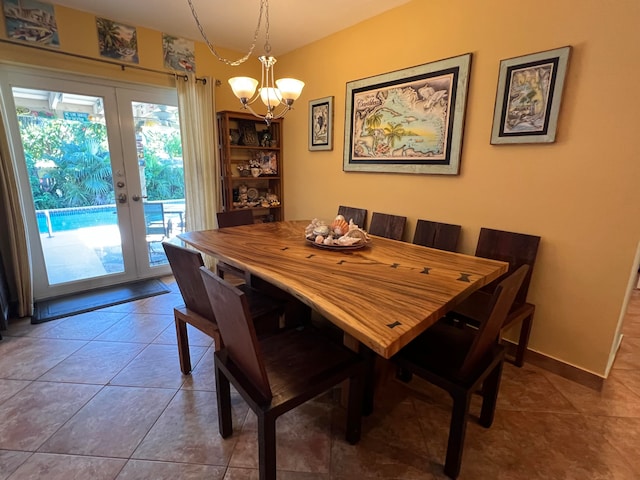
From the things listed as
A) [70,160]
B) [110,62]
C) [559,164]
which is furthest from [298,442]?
[110,62]

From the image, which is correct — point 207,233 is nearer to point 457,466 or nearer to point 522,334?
point 457,466

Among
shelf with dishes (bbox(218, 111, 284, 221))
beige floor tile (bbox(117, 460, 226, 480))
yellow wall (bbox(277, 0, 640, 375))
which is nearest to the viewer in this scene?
beige floor tile (bbox(117, 460, 226, 480))

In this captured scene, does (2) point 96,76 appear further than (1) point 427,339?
Yes

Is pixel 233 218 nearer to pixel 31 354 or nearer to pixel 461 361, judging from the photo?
pixel 31 354

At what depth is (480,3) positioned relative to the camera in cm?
206

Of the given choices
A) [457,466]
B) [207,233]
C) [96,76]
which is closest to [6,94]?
[96,76]

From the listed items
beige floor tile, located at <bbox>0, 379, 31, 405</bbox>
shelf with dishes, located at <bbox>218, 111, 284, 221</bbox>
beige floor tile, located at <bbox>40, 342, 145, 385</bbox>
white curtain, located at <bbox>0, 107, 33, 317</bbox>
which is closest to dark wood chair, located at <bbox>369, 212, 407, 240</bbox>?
shelf with dishes, located at <bbox>218, 111, 284, 221</bbox>

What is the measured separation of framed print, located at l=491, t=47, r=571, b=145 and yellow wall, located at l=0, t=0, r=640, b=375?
51 millimetres

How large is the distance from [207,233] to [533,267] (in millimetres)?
2309

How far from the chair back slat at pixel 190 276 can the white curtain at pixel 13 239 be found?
1.91 metres

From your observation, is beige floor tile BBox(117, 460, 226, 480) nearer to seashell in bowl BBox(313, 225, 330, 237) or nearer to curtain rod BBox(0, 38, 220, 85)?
seashell in bowl BBox(313, 225, 330, 237)

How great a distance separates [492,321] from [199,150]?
3.26m

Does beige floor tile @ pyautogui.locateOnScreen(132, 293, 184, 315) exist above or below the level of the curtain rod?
below

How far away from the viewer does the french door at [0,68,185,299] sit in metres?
2.71
